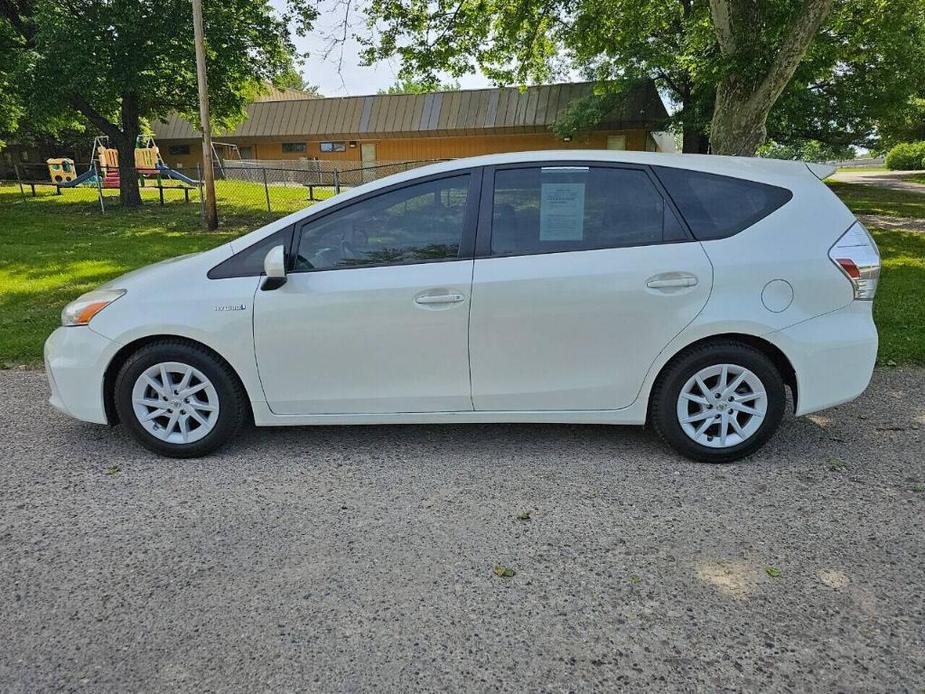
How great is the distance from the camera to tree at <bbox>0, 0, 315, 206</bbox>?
15797 millimetres

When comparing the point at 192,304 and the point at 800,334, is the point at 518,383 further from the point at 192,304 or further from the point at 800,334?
the point at 192,304

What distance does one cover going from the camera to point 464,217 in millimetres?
3617

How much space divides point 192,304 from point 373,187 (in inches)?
47.3

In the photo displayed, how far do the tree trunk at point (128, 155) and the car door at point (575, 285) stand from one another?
19.2m

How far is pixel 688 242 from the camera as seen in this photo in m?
3.48

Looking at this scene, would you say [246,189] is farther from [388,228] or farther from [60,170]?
[388,228]

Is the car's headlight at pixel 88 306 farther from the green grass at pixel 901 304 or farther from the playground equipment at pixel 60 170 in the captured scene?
the playground equipment at pixel 60 170

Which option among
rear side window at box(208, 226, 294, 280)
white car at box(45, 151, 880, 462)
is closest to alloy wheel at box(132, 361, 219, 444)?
white car at box(45, 151, 880, 462)

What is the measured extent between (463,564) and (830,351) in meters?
2.28

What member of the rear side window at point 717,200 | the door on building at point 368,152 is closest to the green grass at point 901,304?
the rear side window at point 717,200

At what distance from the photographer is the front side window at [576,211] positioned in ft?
11.6

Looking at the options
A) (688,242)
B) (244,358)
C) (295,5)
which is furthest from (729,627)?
(295,5)

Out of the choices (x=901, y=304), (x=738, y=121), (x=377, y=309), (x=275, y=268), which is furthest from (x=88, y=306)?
(x=738, y=121)

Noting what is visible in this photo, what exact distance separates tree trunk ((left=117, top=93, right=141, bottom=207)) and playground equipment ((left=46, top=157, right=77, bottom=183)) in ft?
30.6
